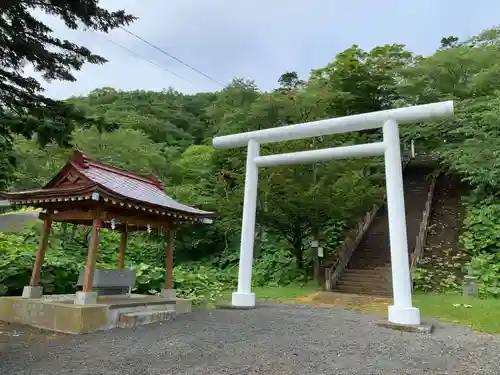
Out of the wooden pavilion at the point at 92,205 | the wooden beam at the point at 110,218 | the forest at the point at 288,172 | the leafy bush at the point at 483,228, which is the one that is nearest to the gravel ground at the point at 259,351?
the wooden pavilion at the point at 92,205

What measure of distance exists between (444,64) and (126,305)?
19.5 m

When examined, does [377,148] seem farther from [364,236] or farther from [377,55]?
[377,55]

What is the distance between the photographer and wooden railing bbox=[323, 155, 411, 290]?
13.1 metres

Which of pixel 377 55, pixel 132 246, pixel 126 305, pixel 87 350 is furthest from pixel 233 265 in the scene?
pixel 377 55

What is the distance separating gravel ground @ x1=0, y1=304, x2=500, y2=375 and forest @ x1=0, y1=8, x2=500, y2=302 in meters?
3.54

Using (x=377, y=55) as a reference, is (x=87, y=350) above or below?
below

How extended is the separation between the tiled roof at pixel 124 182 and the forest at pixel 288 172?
3.01 feet

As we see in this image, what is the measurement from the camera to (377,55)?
24.9 m

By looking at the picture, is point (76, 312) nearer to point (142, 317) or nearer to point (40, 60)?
point (142, 317)

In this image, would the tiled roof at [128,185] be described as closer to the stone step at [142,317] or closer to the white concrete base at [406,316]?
the stone step at [142,317]

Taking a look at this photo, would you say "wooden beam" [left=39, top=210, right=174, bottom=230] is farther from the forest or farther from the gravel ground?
the gravel ground

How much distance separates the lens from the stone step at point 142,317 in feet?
24.9

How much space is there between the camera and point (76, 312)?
6.93 m

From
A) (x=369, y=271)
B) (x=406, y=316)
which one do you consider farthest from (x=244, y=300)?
(x=369, y=271)
